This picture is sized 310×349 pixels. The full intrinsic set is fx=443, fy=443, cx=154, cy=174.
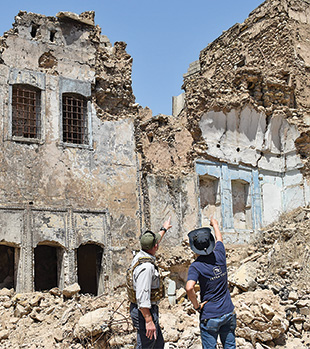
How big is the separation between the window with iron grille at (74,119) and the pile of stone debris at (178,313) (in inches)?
170

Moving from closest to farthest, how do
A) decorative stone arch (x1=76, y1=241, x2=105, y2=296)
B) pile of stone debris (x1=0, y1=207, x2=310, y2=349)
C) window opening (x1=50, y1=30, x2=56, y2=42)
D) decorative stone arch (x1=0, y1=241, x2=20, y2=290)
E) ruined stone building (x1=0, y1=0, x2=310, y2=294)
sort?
pile of stone debris (x1=0, y1=207, x2=310, y2=349)
ruined stone building (x1=0, y1=0, x2=310, y2=294)
decorative stone arch (x1=0, y1=241, x2=20, y2=290)
window opening (x1=50, y1=30, x2=56, y2=42)
decorative stone arch (x1=76, y1=241, x2=105, y2=296)

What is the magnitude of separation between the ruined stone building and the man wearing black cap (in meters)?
6.76

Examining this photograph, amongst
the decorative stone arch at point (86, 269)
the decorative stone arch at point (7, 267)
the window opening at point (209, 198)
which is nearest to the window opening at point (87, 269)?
the decorative stone arch at point (86, 269)

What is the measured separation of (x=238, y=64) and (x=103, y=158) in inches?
375

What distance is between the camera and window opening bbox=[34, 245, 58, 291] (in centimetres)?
1418

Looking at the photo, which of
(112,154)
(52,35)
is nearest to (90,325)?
(112,154)

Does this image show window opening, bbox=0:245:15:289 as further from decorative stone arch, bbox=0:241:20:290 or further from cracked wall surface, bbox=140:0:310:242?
cracked wall surface, bbox=140:0:310:242

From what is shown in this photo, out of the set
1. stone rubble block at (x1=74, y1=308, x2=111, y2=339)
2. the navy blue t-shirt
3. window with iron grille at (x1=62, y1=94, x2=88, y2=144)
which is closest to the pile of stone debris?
stone rubble block at (x1=74, y1=308, x2=111, y2=339)

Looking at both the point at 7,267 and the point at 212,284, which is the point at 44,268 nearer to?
the point at 7,267

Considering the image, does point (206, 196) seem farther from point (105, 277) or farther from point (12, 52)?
point (12, 52)

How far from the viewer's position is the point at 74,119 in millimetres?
12789

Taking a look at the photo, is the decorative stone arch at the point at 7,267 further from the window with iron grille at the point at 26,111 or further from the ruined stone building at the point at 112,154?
the window with iron grille at the point at 26,111

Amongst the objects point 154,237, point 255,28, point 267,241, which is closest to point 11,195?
point 154,237

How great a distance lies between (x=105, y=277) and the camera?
482 inches
